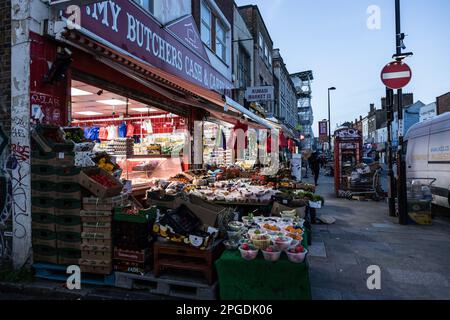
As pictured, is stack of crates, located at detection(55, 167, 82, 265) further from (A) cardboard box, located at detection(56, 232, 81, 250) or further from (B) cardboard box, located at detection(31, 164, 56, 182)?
(B) cardboard box, located at detection(31, 164, 56, 182)

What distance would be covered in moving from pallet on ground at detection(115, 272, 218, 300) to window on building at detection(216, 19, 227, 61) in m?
12.7

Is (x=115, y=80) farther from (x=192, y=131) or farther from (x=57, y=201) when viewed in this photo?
(x=192, y=131)

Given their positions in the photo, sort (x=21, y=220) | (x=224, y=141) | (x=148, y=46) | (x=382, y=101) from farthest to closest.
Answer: (x=382, y=101) → (x=224, y=141) → (x=148, y=46) → (x=21, y=220)

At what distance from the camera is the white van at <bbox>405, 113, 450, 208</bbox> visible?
905 cm

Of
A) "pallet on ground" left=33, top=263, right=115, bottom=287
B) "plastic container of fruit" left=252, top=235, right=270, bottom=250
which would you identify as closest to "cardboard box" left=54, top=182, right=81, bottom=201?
"pallet on ground" left=33, top=263, right=115, bottom=287

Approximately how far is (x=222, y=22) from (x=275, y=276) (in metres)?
14.6

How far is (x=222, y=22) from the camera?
15789 millimetres

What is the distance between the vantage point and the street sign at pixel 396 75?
8.58 m

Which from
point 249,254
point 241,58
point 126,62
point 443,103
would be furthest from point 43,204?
point 443,103

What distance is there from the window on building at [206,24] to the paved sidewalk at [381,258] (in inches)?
367

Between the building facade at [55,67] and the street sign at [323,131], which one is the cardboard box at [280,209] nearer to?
the building facade at [55,67]

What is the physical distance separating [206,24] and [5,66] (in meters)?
10.3

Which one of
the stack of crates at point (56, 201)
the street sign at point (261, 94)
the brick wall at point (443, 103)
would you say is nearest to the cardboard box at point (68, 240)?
the stack of crates at point (56, 201)
